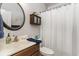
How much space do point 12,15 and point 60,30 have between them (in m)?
1.10

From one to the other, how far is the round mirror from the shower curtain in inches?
27.2

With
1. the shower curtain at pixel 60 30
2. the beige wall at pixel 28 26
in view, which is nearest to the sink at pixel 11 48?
the beige wall at pixel 28 26

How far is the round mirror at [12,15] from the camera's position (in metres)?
1.39

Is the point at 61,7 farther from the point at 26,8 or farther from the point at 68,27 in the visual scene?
the point at 26,8

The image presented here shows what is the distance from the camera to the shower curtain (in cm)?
160

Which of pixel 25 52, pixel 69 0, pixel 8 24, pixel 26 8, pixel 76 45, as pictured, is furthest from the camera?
pixel 26 8

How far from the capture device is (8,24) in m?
1.45

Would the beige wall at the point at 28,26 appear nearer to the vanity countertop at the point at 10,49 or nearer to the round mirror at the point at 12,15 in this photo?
the round mirror at the point at 12,15

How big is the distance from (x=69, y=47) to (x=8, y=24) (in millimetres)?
1336

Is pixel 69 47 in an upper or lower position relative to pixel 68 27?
lower

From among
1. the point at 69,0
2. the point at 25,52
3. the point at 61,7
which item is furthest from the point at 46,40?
the point at 69,0

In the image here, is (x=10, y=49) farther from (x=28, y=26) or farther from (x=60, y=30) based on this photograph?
(x=60, y=30)

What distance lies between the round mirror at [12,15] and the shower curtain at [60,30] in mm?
692

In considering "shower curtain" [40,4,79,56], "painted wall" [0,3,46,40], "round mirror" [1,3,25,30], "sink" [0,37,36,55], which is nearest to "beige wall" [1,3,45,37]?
"painted wall" [0,3,46,40]
